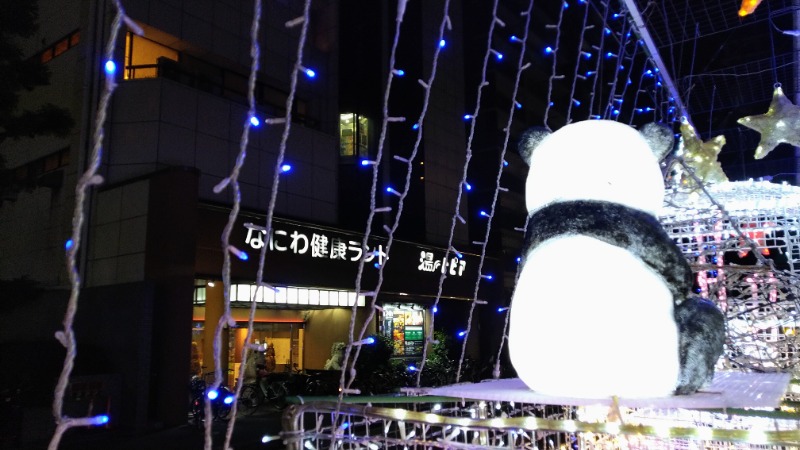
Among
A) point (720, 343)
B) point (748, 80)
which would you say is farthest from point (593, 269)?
point (748, 80)

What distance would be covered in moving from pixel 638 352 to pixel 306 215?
10.8 m

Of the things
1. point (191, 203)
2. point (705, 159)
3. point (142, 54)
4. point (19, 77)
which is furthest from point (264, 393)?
point (705, 159)

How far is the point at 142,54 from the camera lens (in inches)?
431

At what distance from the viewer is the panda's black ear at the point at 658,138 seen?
2.81m

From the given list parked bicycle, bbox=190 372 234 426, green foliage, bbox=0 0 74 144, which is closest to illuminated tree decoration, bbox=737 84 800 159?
parked bicycle, bbox=190 372 234 426

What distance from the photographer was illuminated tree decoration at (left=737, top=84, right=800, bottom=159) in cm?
490

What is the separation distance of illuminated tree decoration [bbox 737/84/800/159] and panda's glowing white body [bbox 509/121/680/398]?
3.03 metres

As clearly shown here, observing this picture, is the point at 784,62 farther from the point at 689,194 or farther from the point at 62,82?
the point at 62,82

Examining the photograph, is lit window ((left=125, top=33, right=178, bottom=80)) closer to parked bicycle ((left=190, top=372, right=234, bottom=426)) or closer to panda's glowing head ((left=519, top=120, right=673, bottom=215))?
parked bicycle ((left=190, top=372, right=234, bottom=426))

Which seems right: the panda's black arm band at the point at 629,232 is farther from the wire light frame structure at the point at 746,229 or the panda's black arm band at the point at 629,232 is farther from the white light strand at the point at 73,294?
the wire light frame structure at the point at 746,229

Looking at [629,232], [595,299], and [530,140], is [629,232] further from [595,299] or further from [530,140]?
[530,140]

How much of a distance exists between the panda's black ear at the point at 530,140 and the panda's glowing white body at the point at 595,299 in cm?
18

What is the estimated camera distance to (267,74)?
40.7 ft

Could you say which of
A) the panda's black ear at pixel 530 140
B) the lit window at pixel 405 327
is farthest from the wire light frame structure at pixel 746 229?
the lit window at pixel 405 327
